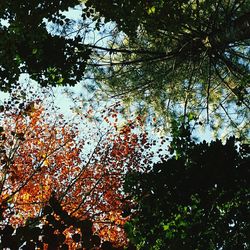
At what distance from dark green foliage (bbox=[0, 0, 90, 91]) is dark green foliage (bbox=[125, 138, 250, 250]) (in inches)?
104

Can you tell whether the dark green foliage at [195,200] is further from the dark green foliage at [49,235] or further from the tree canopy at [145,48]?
the dark green foliage at [49,235]

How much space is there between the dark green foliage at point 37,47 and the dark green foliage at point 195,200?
2645mm

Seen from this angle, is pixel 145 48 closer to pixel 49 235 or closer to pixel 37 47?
pixel 37 47

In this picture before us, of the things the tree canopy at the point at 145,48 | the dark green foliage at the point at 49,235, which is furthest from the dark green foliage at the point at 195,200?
the dark green foliage at the point at 49,235

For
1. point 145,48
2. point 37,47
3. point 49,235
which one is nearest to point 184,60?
point 145,48

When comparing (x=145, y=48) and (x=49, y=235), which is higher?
(x=145, y=48)

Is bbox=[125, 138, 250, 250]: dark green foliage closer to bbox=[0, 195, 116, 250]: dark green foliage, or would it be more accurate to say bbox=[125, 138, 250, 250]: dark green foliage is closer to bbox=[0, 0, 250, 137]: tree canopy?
bbox=[0, 0, 250, 137]: tree canopy

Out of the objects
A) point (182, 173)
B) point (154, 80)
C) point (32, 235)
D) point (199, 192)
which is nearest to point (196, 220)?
point (199, 192)

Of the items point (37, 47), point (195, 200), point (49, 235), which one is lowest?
point (49, 235)

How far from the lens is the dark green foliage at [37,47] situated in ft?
18.0

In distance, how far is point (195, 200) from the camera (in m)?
5.33

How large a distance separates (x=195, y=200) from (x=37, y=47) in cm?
386

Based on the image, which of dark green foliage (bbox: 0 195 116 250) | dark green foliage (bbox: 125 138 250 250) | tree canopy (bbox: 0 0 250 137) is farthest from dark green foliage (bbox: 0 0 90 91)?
dark green foliage (bbox: 0 195 116 250)

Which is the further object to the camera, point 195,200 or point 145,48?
point 145,48
